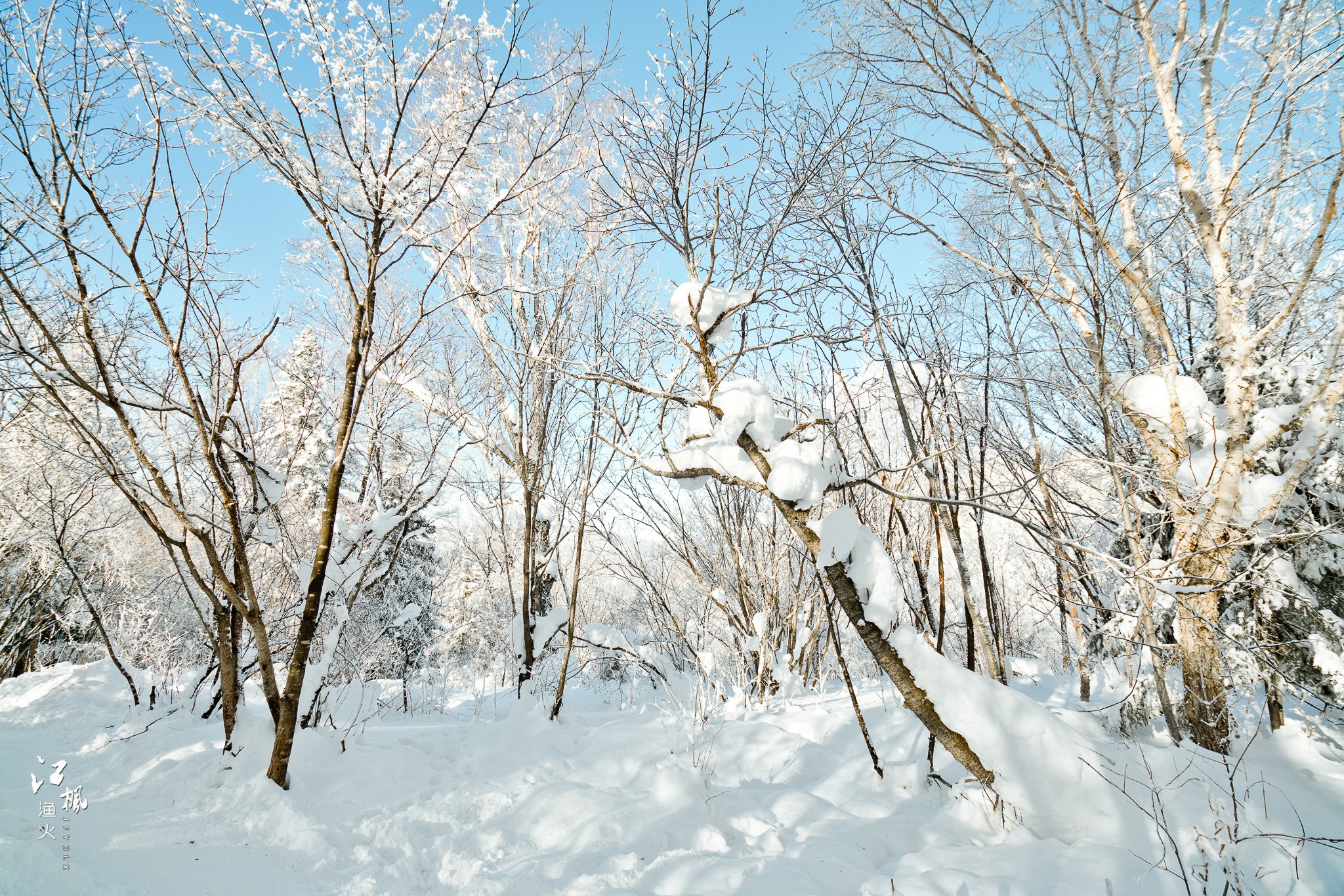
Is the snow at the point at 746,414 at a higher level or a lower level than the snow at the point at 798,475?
higher

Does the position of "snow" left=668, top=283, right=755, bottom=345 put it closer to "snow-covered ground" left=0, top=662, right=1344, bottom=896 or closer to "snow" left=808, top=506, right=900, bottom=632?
"snow" left=808, top=506, right=900, bottom=632

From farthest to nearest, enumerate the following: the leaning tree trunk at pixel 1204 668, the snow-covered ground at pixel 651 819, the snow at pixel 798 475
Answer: the leaning tree trunk at pixel 1204 668, the snow at pixel 798 475, the snow-covered ground at pixel 651 819

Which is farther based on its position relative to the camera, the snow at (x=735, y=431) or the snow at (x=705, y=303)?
the snow at (x=705, y=303)

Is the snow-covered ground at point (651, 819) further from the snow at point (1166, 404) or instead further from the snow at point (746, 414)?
the snow at point (746, 414)

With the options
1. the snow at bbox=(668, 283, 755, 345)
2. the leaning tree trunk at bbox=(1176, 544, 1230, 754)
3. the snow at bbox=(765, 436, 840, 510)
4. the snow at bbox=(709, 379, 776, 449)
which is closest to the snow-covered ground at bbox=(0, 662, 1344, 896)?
the leaning tree trunk at bbox=(1176, 544, 1230, 754)

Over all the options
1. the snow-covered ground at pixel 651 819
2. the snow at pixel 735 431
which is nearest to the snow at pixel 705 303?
the snow at pixel 735 431

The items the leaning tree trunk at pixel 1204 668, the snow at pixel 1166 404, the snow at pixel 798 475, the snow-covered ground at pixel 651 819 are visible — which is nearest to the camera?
the snow-covered ground at pixel 651 819

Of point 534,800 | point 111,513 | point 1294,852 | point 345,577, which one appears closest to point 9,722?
point 345,577

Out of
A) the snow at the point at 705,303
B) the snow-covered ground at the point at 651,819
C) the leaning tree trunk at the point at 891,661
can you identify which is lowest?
the snow-covered ground at the point at 651,819

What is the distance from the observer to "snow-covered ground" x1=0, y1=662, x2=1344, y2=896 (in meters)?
1.84

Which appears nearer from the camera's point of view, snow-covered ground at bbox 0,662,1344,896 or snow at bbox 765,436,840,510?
snow-covered ground at bbox 0,662,1344,896

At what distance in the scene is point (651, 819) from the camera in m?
2.62

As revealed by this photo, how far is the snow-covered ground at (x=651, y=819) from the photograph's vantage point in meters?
1.84

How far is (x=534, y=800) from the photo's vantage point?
2.81 meters
